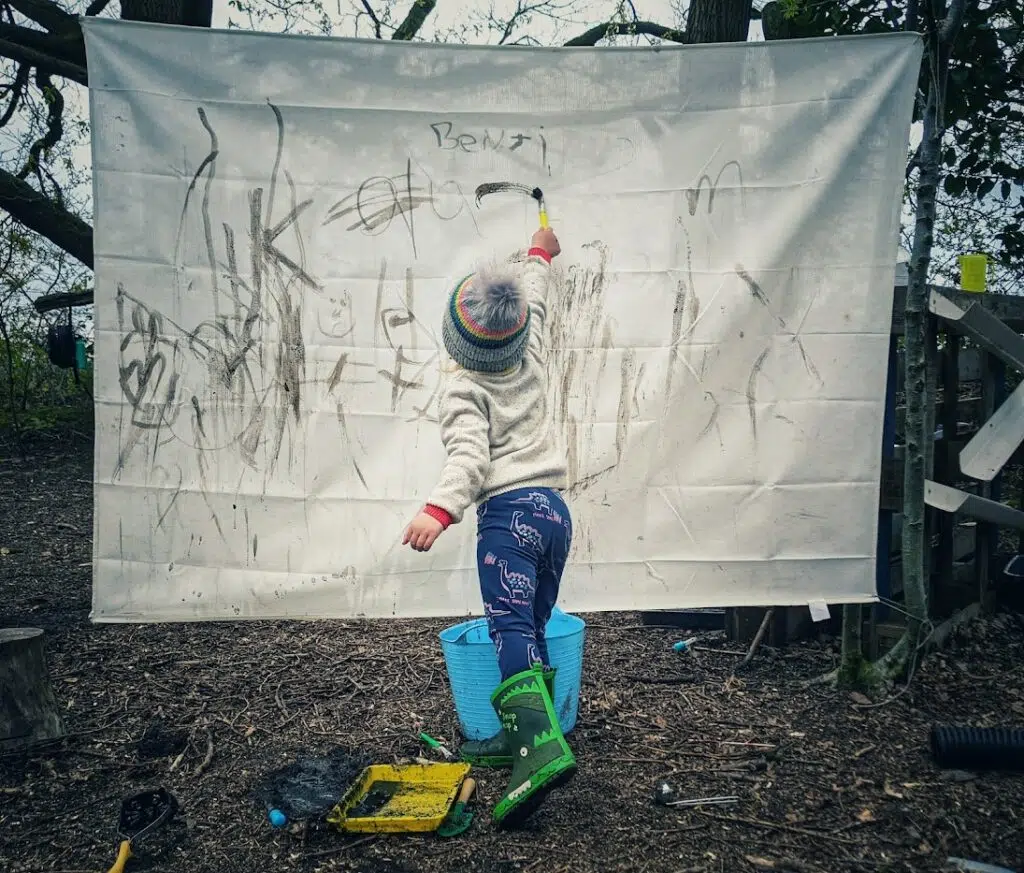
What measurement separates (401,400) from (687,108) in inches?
57.3

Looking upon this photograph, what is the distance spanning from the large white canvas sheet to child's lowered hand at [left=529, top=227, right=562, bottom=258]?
71mm

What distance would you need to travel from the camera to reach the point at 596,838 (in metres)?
2.44

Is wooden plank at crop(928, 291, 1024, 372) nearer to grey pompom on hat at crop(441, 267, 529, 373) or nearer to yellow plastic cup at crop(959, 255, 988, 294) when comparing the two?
yellow plastic cup at crop(959, 255, 988, 294)

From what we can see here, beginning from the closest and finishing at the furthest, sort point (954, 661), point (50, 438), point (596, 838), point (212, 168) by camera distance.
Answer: point (596, 838), point (212, 168), point (954, 661), point (50, 438)

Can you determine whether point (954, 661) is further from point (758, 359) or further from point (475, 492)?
point (475, 492)

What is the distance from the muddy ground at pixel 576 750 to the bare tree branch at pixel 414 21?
5.03 metres

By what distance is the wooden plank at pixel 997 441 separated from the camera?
3395 millimetres

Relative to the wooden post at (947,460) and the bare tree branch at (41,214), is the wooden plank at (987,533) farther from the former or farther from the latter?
the bare tree branch at (41,214)

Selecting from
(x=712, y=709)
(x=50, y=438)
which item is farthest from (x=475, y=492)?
(x=50, y=438)

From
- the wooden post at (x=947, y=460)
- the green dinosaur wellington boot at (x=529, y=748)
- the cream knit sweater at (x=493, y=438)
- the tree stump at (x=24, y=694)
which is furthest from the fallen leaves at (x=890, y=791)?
the tree stump at (x=24, y=694)

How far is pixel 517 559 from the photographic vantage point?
8.68ft

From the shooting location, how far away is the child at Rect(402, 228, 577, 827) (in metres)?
2.50

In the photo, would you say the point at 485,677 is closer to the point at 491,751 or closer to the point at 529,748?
the point at 491,751

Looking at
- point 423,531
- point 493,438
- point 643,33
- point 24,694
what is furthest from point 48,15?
point 423,531
